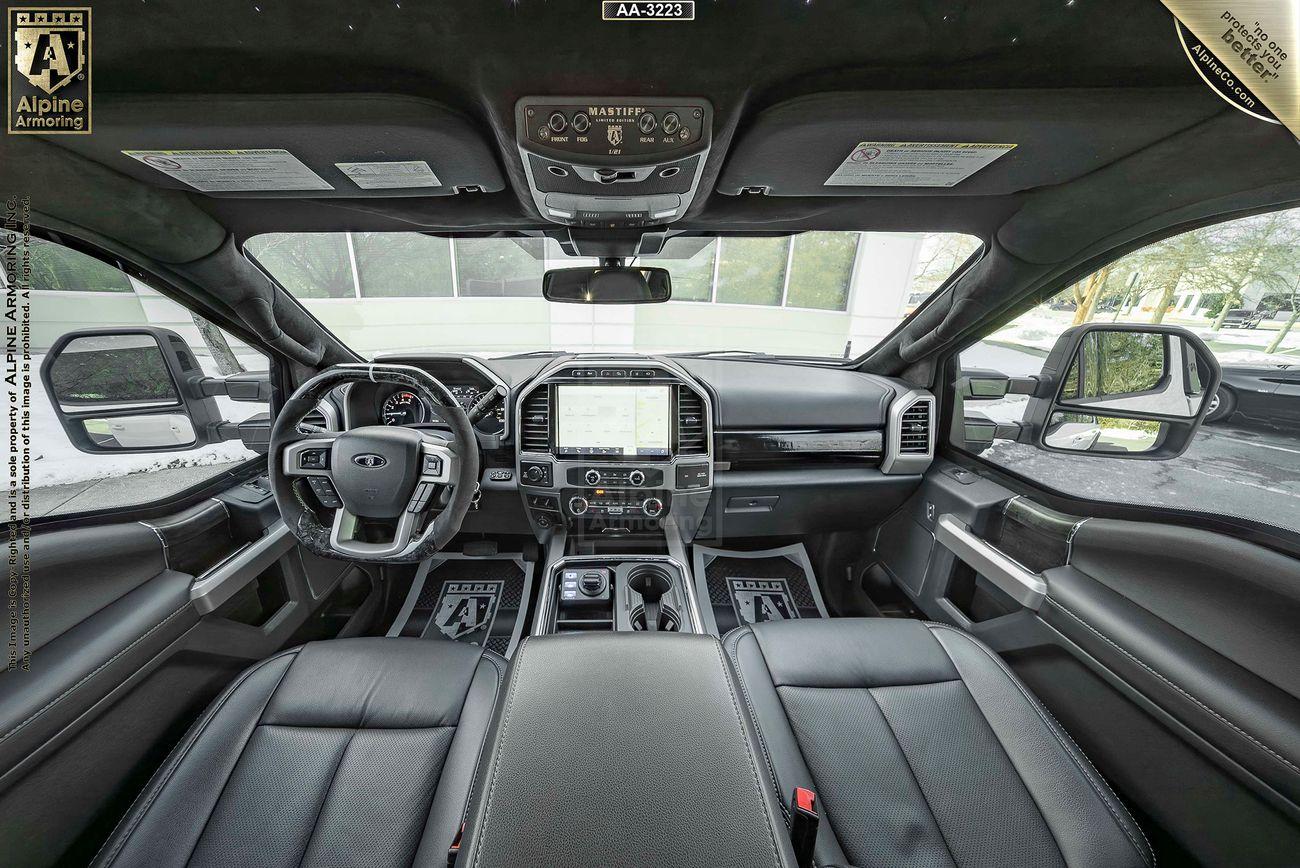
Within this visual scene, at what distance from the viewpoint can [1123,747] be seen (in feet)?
4.52

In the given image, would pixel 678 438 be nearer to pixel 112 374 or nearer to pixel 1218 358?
pixel 1218 358

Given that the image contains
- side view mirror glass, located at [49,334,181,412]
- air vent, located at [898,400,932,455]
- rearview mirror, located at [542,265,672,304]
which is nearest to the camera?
side view mirror glass, located at [49,334,181,412]

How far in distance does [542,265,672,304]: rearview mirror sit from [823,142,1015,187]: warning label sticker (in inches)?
34.1

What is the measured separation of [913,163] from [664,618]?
1936mm

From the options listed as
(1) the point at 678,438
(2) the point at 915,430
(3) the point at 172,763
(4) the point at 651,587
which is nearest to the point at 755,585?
(4) the point at 651,587

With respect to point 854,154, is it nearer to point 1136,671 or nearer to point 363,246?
point 1136,671

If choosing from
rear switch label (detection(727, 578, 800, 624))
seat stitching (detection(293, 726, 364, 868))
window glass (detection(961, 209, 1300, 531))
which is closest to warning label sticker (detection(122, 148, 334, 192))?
seat stitching (detection(293, 726, 364, 868))

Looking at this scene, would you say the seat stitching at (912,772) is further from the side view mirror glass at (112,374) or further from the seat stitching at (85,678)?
the side view mirror glass at (112,374)

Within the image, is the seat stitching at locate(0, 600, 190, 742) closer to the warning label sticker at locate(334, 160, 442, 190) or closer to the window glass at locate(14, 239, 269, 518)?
the window glass at locate(14, 239, 269, 518)

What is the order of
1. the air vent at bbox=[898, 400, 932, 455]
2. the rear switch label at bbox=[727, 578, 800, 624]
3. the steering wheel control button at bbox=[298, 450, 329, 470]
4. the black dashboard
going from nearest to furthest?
the steering wheel control button at bbox=[298, 450, 329, 470] → the black dashboard → the air vent at bbox=[898, 400, 932, 455] → the rear switch label at bbox=[727, 578, 800, 624]

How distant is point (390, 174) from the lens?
60.7 inches

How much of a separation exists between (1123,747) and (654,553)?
1.74m

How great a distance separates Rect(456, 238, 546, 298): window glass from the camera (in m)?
2.34

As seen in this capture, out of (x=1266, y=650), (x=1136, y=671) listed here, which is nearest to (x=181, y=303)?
(x=1136, y=671)
